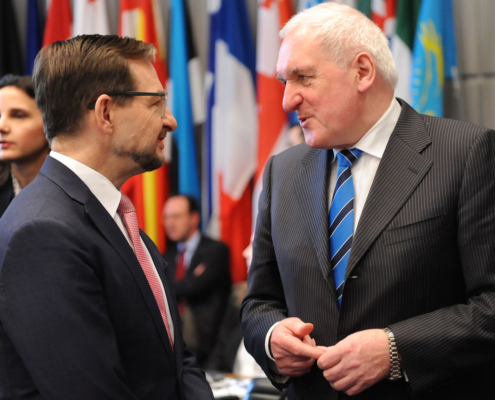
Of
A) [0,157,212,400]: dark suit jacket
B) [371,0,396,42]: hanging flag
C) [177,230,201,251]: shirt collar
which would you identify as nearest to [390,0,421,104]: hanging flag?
[371,0,396,42]: hanging flag

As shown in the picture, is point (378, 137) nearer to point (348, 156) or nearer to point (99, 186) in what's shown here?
point (348, 156)

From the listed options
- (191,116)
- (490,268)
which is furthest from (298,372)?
(191,116)

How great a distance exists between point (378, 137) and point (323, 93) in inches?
8.3

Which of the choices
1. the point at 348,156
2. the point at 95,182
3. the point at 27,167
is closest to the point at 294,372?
the point at 348,156

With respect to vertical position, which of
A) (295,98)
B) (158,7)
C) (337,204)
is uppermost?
(158,7)

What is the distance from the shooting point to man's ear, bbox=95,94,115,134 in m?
1.45

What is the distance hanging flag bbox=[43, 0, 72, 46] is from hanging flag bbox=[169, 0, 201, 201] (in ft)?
3.39

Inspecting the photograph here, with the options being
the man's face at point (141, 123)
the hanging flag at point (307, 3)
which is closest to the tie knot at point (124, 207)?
the man's face at point (141, 123)

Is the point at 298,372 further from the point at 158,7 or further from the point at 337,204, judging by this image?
the point at 158,7

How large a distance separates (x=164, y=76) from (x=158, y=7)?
645 millimetres

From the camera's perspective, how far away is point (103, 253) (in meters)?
1.33

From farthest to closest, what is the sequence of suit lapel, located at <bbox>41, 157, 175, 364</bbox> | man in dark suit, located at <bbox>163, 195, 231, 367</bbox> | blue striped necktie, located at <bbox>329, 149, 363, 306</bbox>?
man in dark suit, located at <bbox>163, 195, 231, 367</bbox>, blue striped necktie, located at <bbox>329, 149, 363, 306</bbox>, suit lapel, located at <bbox>41, 157, 175, 364</bbox>

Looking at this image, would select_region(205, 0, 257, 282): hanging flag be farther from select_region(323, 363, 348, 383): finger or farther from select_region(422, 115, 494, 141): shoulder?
select_region(323, 363, 348, 383): finger

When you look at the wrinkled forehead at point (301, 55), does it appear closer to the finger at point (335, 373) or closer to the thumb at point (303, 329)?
the thumb at point (303, 329)
